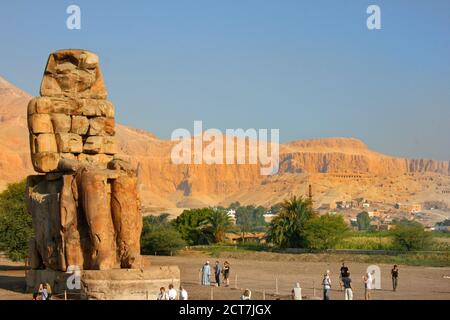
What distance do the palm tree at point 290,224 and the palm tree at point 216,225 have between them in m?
5.59

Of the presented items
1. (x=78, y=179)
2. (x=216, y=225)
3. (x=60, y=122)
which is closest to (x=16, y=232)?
(x=60, y=122)

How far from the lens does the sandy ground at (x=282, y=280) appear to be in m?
21.7

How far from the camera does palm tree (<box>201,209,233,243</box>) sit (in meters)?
53.4

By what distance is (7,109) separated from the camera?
186500 mm

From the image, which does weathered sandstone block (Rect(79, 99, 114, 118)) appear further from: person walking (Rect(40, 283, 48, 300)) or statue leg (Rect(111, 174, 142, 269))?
person walking (Rect(40, 283, 48, 300))

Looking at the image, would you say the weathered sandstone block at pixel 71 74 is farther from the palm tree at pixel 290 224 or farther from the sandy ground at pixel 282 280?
the palm tree at pixel 290 224

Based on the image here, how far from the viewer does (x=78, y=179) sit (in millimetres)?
19062

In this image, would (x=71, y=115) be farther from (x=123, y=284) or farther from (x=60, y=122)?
(x=123, y=284)

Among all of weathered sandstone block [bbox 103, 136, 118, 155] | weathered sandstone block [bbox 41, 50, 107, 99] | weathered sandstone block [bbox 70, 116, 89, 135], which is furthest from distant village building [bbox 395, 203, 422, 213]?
weathered sandstone block [bbox 70, 116, 89, 135]

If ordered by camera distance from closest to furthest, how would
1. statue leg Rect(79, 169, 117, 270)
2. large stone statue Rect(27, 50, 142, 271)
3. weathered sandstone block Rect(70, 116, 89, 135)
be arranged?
1. statue leg Rect(79, 169, 117, 270)
2. large stone statue Rect(27, 50, 142, 271)
3. weathered sandstone block Rect(70, 116, 89, 135)

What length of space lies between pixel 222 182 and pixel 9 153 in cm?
A: 5720

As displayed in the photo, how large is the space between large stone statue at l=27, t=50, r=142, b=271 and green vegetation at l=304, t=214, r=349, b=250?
2567 centimetres
